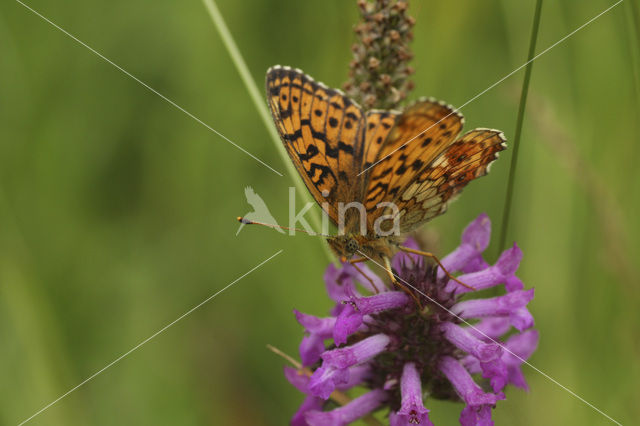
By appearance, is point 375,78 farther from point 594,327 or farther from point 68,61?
point 68,61

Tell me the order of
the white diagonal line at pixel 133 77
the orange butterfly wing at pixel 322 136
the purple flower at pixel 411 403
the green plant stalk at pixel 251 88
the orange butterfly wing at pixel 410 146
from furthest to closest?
the white diagonal line at pixel 133 77, the green plant stalk at pixel 251 88, the orange butterfly wing at pixel 322 136, the orange butterfly wing at pixel 410 146, the purple flower at pixel 411 403

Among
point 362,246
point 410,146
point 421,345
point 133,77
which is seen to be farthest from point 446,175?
point 133,77

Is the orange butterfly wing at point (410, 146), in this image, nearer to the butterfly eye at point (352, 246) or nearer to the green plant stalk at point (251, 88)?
the butterfly eye at point (352, 246)

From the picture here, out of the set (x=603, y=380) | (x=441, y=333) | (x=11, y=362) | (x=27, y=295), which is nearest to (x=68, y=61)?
(x=27, y=295)

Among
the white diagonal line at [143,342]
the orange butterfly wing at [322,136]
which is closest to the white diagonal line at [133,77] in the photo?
the white diagonal line at [143,342]

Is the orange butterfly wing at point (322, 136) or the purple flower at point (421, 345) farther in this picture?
the orange butterfly wing at point (322, 136)

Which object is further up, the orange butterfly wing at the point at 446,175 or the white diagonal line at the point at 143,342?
the orange butterfly wing at the point at 446,175

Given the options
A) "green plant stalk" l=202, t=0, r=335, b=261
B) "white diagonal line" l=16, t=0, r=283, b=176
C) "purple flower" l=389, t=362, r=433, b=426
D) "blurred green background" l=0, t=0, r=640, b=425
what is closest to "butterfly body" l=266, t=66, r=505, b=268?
"green plant stalk" l=202, t=0, r=335, b=261
